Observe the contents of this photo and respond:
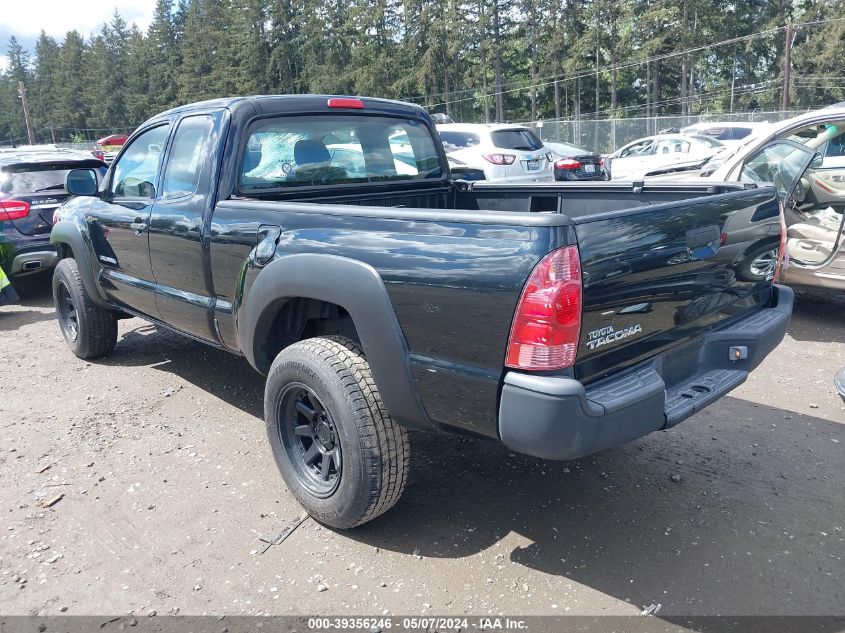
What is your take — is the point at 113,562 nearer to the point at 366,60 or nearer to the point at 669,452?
the point at 669,452

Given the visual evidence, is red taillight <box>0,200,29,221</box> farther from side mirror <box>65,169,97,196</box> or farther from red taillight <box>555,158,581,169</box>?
red taillight <box>555,158,581,169</box>

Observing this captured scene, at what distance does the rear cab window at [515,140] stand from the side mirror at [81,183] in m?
8.68

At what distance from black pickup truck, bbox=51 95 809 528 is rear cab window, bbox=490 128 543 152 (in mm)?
8517

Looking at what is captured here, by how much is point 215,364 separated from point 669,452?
3516 mm

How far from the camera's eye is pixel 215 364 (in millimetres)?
5582

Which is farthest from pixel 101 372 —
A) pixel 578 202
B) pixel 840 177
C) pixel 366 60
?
pixel 366 60

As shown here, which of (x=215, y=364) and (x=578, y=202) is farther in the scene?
(x=215, y=364)

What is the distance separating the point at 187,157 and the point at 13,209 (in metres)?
4.75

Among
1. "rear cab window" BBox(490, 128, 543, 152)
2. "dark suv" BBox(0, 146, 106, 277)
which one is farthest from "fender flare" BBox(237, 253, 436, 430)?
"rear cab window" BBox(490, 128, 543, 152)

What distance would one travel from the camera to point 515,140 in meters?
13.1

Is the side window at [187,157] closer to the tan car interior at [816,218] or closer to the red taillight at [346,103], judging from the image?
the red taillight at [346,103]

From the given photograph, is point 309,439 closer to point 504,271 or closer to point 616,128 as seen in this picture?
point 504,271

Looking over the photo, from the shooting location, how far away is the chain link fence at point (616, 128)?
31.5m

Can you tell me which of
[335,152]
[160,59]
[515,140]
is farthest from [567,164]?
[160,59]
